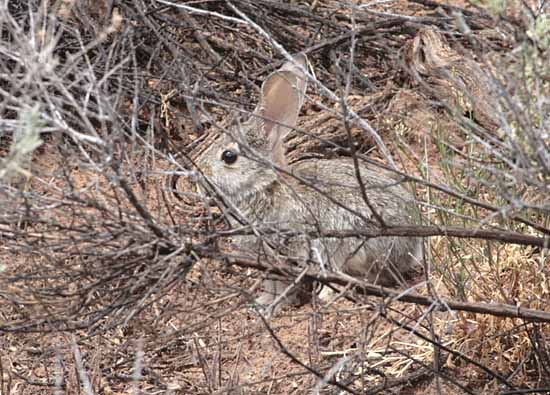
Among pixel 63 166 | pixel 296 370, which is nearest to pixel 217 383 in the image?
pixel 296 370

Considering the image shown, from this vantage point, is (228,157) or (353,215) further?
(228,157)

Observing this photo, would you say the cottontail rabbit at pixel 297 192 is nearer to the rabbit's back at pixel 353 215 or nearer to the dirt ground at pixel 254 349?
the rabbit's back at pixel 353 215

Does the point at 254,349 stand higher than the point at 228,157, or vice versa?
the point at 228,157

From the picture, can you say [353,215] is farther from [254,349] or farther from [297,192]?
[254,349]

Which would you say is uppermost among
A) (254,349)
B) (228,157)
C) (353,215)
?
(228,157)

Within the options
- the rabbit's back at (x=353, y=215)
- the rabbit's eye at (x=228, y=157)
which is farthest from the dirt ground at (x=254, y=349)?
→ the rabbit's eye at (x=228, y=157)

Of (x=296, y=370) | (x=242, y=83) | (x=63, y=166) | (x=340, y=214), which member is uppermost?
(x=63, y=166)

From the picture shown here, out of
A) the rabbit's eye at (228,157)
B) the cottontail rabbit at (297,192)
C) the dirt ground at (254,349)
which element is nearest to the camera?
the dirt ground at (254,349)

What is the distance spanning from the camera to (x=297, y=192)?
5.64 meters

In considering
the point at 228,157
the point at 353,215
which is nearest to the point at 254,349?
the point at 353,215

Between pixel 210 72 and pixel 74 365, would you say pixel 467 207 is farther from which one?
pixel 210 72

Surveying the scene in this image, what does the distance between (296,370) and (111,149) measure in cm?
214

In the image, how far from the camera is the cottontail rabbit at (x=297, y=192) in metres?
5.42

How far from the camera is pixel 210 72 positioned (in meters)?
6.93
